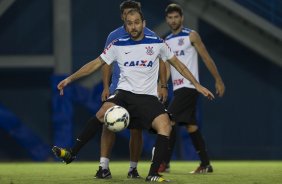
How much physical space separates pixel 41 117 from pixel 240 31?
5040 millimetres

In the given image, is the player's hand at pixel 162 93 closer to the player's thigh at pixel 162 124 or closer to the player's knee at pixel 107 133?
the player's knee at pixel 107 133

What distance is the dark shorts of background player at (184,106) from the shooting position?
10352mm

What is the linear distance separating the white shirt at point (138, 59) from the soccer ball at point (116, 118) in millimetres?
306

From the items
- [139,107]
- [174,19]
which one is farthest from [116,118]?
[174,19]

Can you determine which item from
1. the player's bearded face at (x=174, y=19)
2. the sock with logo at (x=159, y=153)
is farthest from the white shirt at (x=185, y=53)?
the sock with logo at (x=159, y=153)

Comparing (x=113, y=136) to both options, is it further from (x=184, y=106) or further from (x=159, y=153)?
(x=184, y=106)

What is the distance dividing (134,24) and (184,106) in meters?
2.76

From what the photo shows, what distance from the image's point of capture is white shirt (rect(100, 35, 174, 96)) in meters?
7.97

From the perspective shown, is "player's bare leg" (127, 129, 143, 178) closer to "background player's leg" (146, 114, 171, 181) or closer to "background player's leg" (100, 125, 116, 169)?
"background player's leg" (100, 125, 116, 169)

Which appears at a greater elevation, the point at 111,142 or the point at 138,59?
the point at 138,59

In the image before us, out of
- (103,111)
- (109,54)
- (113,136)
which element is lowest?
(113,136)

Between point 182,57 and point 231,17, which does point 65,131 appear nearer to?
point 231,17

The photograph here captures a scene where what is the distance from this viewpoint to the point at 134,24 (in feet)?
25.7

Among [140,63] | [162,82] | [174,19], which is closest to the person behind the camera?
[140,63]
